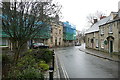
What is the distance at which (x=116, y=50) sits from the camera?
2141 centimetres

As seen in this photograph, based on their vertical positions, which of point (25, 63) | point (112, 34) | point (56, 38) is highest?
point (56, 38)

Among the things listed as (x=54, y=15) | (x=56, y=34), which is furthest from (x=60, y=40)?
(x=54, y=15)

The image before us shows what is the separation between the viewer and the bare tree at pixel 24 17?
7352mm

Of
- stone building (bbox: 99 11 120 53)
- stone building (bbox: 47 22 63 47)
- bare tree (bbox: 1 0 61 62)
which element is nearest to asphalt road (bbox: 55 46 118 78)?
bare tree (bbox: 1 0 61 62)

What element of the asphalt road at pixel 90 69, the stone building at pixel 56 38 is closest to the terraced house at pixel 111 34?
the asphalt road at pixel 90 69

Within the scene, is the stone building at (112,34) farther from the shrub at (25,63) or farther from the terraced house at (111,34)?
the shrub at (25,63)

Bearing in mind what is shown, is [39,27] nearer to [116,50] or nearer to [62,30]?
[116,50]

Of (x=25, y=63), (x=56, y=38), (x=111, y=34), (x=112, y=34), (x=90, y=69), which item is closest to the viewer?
(x=25, y=63)

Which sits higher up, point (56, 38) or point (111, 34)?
point (56, 38)

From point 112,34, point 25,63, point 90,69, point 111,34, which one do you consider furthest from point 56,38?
point 25,63

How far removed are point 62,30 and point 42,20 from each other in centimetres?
4865

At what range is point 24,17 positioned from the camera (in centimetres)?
793

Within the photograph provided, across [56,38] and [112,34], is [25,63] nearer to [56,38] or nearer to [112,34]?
[112,34]

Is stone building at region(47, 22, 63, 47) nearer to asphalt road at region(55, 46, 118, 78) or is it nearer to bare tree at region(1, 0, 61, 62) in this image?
asphalt road at region(55, 46, 118, 78)
